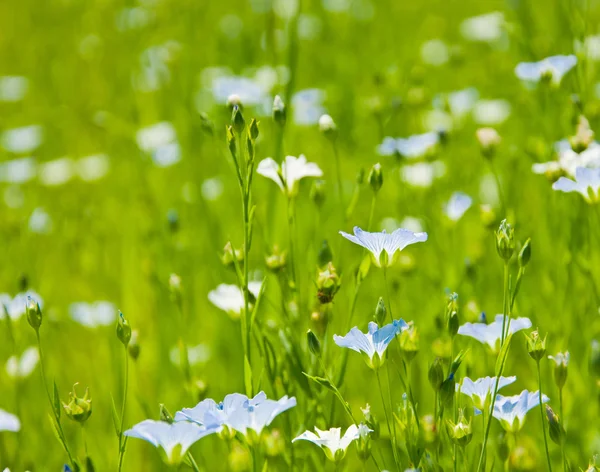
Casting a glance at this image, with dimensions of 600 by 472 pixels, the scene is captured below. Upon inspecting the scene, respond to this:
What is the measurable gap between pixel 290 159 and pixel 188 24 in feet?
7.77

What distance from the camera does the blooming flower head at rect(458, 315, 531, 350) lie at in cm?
139

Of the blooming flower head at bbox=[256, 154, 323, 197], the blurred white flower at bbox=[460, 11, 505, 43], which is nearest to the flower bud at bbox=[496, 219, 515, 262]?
the blooming flower head at bbox=[256, 154, 323, 197]

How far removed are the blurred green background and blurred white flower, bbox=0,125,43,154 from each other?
0.01 metres

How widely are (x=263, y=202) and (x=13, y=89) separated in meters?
2.12

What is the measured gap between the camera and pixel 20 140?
145 inches

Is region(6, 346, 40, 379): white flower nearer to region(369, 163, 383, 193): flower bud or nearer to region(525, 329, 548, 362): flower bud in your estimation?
region(369, 163, 383, 193): flower bud

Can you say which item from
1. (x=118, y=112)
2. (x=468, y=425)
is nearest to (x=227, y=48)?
(x=118, y=112)

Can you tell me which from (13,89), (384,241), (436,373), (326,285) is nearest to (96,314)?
(326,285)

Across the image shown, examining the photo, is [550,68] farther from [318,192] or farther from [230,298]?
[230,298]

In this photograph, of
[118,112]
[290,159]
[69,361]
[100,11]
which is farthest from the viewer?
[100,11]

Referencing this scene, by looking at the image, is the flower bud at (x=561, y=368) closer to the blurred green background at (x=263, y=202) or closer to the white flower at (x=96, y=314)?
the blurred green background at (x=263, y=202)

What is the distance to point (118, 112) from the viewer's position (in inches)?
156

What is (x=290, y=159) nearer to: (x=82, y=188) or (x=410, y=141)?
(x=410, y=141)

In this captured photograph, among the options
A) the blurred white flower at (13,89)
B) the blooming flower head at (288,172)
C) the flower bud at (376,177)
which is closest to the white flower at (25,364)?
the blooming flower head at (288,172)
